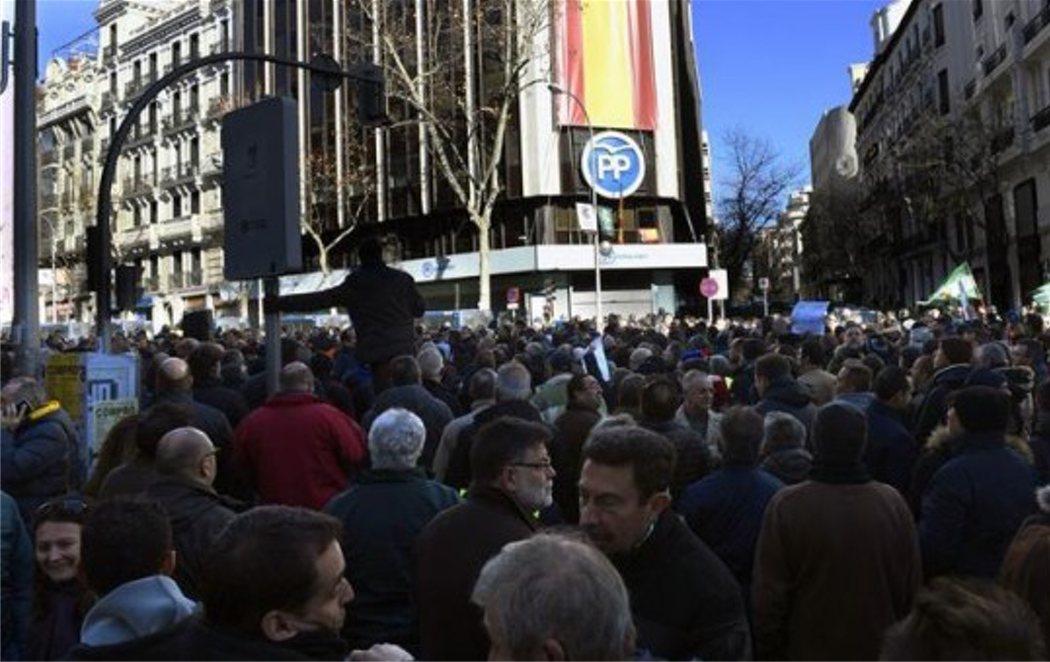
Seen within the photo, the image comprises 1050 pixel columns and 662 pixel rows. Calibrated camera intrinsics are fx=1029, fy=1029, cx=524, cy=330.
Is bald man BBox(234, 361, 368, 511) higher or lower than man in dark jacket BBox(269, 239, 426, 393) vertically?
A: lower

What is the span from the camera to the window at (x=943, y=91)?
51775 mm

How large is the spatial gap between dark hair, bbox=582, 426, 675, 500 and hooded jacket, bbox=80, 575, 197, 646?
1.27m

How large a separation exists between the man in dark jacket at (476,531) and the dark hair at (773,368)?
3542 millimetres

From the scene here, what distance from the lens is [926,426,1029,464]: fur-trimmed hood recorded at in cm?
496

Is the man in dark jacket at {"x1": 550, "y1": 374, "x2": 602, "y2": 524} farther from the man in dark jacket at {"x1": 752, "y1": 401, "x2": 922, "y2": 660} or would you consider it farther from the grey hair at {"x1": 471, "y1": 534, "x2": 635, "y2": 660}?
the grey hair at {"x1": 471, "y1": 534, "x2": 635, "y2": 660}

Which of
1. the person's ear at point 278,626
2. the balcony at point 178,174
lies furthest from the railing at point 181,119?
the person's ear at point 278,626

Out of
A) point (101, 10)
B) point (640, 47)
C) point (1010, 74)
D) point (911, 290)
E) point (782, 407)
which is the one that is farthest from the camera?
point (101, 10)

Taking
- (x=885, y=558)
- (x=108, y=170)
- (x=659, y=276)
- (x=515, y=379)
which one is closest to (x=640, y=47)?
(x=659, y=276)

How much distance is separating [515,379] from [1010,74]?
131 ft

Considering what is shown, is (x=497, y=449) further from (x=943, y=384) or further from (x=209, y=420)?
(x=943, y=384)

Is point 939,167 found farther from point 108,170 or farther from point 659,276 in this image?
point 108,170

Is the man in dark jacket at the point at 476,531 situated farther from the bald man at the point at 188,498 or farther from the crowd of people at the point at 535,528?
the bald man at the point at 188,498

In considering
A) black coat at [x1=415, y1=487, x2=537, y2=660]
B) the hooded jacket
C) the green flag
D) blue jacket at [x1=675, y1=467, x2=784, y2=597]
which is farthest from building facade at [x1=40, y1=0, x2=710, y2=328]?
the hooded jacket

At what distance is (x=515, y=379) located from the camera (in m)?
7.27
